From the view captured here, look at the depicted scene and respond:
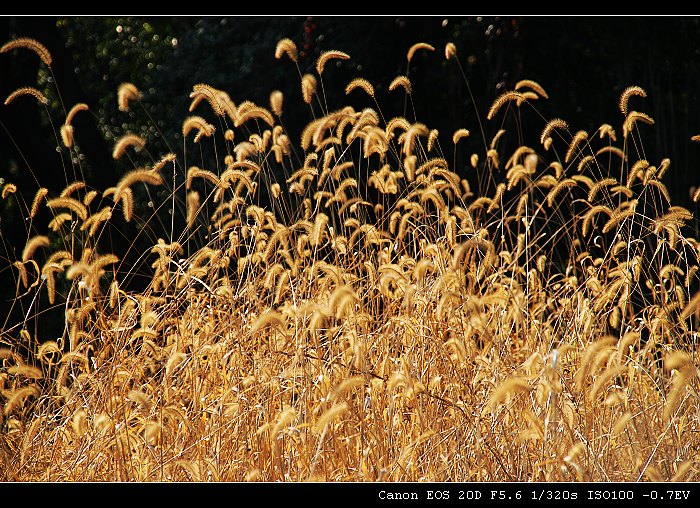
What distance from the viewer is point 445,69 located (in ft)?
23.7

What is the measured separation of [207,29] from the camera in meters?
6.79

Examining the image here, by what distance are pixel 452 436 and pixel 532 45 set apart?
223 inches

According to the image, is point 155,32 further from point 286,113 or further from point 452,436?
point 452,436

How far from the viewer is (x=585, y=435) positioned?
232cm

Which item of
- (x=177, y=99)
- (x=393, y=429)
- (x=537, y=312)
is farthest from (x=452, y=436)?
(x=177, y=99)

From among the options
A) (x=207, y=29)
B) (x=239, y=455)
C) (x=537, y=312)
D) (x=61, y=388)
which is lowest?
(x=537, y=312)

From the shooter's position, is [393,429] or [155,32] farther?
[155,32]

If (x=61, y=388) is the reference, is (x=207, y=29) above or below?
above

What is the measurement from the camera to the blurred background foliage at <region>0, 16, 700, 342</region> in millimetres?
6449

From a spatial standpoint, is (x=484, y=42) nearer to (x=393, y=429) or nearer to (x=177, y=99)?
(x=177, y=99)

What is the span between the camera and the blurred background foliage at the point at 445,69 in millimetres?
6449
